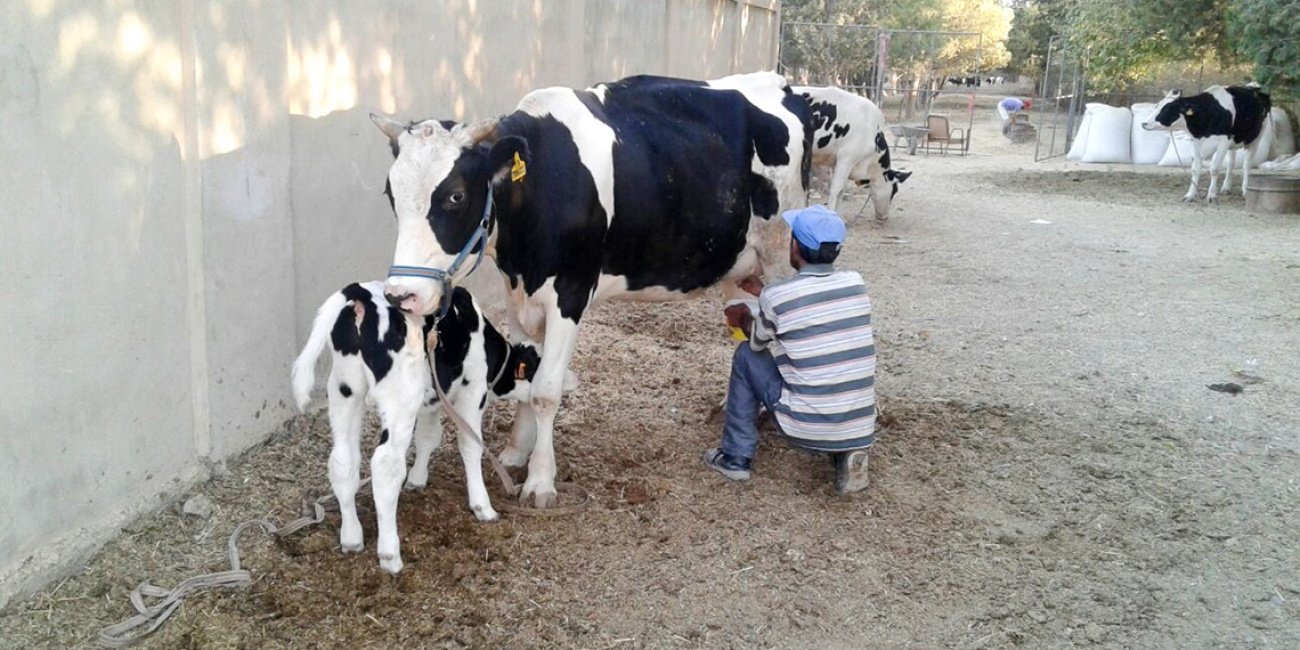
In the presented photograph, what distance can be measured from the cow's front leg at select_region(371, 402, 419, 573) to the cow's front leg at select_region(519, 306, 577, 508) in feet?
2.69

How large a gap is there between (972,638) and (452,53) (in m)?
4.80

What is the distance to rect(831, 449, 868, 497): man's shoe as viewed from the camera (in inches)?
179

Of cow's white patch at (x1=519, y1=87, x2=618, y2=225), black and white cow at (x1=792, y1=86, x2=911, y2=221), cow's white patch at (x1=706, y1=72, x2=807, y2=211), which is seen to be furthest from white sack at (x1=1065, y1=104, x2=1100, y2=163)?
cow's white patch at (x1=519, y1=87, x2=618, y2=225)

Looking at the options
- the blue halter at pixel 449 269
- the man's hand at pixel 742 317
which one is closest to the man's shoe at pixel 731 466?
the man's hand at pixel 742 317

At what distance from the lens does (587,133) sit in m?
4.44

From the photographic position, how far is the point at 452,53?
6.49 metres

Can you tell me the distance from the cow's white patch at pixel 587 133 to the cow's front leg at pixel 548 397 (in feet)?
1.77

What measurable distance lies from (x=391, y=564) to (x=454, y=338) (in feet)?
2.94

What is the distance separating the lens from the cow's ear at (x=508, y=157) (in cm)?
382

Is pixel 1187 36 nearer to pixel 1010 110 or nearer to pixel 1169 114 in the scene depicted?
pixel 1169 114

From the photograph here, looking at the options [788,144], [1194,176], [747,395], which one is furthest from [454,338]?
[1194,176]

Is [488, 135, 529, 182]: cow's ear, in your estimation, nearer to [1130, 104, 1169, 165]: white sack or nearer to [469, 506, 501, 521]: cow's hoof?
[469, 506, 501, 521]: cow's hoof

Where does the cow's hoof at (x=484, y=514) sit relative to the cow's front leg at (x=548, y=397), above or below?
below

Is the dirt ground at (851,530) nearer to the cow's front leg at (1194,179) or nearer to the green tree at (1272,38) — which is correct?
the green tree at (1272,38)
